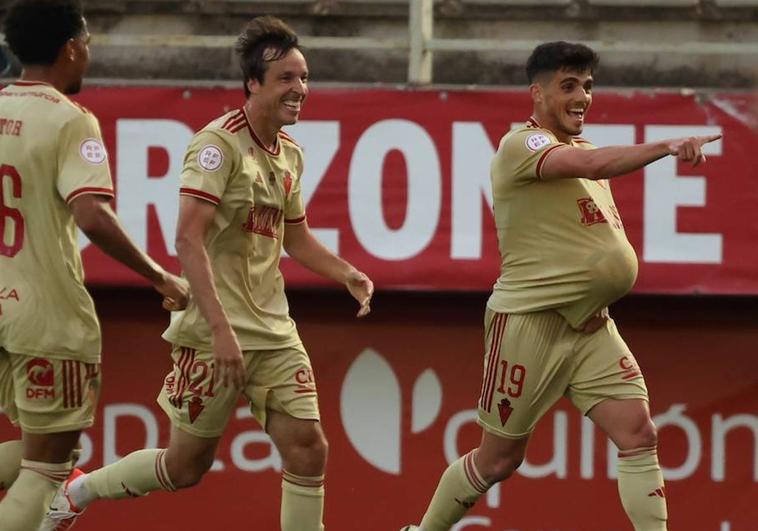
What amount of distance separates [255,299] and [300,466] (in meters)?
0.66

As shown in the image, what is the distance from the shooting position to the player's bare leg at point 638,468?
6.95 meters

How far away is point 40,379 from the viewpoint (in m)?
6.30

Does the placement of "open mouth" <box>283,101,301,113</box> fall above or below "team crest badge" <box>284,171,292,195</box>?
above

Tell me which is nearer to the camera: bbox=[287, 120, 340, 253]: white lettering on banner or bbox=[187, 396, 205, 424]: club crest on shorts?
bbox=[187, 396, 205, 424]: club crest on shorts

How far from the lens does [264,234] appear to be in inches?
271

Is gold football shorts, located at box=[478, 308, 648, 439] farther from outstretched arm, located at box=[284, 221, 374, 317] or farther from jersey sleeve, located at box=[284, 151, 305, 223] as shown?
jersey sleeve, located at box=[284, 151, 305, 223]

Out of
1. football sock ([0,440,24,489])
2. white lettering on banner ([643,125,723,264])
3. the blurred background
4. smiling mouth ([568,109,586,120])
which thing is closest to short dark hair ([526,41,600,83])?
smiling mouth ([568,109,586,120])

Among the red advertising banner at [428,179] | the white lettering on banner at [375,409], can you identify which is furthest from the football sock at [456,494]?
the white lettering on banner at [375,409]

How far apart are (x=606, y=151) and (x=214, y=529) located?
3514 mm

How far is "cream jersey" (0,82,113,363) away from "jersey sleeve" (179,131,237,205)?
0.49 metres

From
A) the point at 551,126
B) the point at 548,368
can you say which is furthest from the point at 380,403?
the point at 551,126

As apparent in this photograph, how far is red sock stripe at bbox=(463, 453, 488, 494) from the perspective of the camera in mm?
7293

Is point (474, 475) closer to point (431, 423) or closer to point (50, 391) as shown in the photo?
point (431, 423)

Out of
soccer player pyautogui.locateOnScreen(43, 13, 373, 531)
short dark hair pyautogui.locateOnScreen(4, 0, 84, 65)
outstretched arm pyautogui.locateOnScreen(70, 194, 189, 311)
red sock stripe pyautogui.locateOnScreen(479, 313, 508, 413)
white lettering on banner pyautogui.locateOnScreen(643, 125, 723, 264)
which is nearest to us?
outstretched arm pyautogui.locateOnScreen(70, 194, 189, 311)
